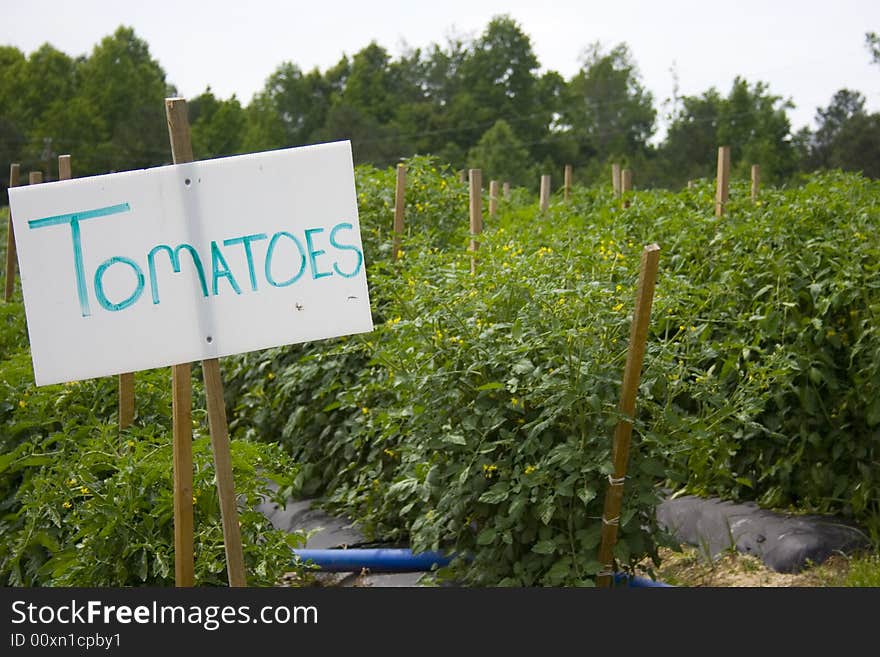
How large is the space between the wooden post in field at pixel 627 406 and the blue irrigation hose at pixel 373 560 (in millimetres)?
847

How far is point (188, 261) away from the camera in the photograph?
2383 mm

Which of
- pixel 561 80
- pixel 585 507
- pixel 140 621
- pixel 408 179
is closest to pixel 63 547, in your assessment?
pixel 140 621

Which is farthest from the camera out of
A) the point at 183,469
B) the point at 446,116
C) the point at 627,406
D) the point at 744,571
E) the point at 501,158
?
the point at 446,116

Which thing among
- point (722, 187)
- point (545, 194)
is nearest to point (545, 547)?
point (722, 187)

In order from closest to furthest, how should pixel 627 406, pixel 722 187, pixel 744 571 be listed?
pixel 627 406
pixel 744 571
pixel 722 187

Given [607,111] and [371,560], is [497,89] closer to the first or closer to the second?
[607,111]

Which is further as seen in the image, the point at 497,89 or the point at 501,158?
the point at 497,89

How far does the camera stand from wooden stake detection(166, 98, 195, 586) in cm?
244

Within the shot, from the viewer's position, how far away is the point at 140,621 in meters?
2.35

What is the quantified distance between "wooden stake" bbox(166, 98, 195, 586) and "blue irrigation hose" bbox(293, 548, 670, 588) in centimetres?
150

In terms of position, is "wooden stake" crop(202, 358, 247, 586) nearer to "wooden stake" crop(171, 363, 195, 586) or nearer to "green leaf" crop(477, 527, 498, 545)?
"wooden stake" crop(171, 363, 195, 586)

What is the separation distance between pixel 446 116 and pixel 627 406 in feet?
189

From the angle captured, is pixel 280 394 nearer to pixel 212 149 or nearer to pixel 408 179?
pixel 408 179

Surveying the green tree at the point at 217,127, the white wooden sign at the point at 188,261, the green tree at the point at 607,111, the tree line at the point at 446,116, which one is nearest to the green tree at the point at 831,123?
the tree line at the point at 446,116
